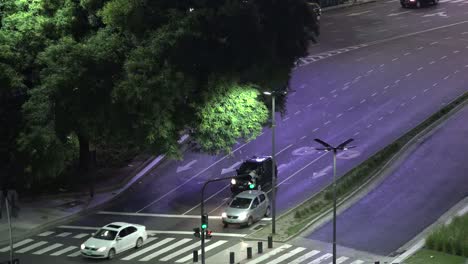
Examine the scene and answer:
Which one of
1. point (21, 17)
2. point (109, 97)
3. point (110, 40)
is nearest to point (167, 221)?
point (109, 97)

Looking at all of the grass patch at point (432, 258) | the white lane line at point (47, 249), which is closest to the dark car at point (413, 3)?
the grass patch at point (432, 258)

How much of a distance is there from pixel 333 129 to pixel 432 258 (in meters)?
21.4

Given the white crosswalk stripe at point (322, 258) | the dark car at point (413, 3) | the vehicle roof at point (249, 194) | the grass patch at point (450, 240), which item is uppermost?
the dark car at point (413, 3)

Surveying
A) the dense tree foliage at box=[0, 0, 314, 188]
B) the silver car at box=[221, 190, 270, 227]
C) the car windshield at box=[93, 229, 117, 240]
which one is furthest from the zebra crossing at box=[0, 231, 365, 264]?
the dense tree foliage at box=[0, 0, 314, 188]

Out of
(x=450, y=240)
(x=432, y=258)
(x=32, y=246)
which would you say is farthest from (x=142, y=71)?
(x=450, y=240)

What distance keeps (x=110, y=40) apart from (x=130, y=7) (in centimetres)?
236

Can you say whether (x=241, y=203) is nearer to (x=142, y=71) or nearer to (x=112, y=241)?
(x=112, y=241)

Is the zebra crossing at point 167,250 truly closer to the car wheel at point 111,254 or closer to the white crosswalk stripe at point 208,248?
the white crosswalk stripe at point 208,248

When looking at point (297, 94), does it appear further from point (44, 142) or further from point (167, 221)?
point (44, 142)

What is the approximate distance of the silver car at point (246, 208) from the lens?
145ft

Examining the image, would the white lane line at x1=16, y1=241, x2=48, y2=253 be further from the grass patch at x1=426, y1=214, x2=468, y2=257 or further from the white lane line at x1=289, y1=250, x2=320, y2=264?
the grass patch at x1=426, y1=214, x2=468, y2=257

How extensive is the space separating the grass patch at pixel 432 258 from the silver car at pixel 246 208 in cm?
998

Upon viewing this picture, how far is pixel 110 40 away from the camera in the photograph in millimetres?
45406

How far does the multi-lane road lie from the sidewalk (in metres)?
0.82
